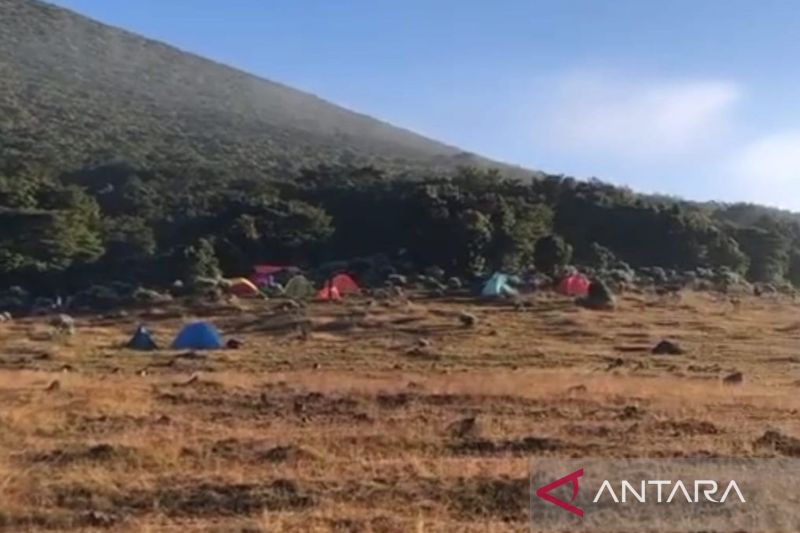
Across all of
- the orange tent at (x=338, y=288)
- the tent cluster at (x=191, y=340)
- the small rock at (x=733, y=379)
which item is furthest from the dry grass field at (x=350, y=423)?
the orange tent at (x=338, y=288)

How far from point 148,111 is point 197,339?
201ft

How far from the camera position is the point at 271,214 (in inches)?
2061

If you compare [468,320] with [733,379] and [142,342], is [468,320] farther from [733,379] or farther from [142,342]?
[733,379]

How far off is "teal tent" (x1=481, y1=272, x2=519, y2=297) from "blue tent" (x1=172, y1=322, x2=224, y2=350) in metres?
14.7

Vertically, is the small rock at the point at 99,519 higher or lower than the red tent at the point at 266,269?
higher

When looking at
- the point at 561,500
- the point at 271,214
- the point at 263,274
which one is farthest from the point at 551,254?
the point at 561,500

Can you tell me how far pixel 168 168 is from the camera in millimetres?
65375

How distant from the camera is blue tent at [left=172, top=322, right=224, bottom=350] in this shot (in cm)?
2714

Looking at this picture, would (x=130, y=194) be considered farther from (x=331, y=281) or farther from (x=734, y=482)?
(x=734, y=482)

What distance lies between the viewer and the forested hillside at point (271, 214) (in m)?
48.2

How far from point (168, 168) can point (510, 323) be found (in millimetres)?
37370

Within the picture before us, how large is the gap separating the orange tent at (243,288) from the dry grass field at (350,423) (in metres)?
12.6

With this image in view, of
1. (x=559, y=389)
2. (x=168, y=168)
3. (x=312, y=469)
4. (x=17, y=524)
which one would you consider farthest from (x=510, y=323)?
(x=168, y=168)

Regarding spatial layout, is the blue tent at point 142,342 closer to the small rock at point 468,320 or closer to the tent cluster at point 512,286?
the small rock at point 468,320
